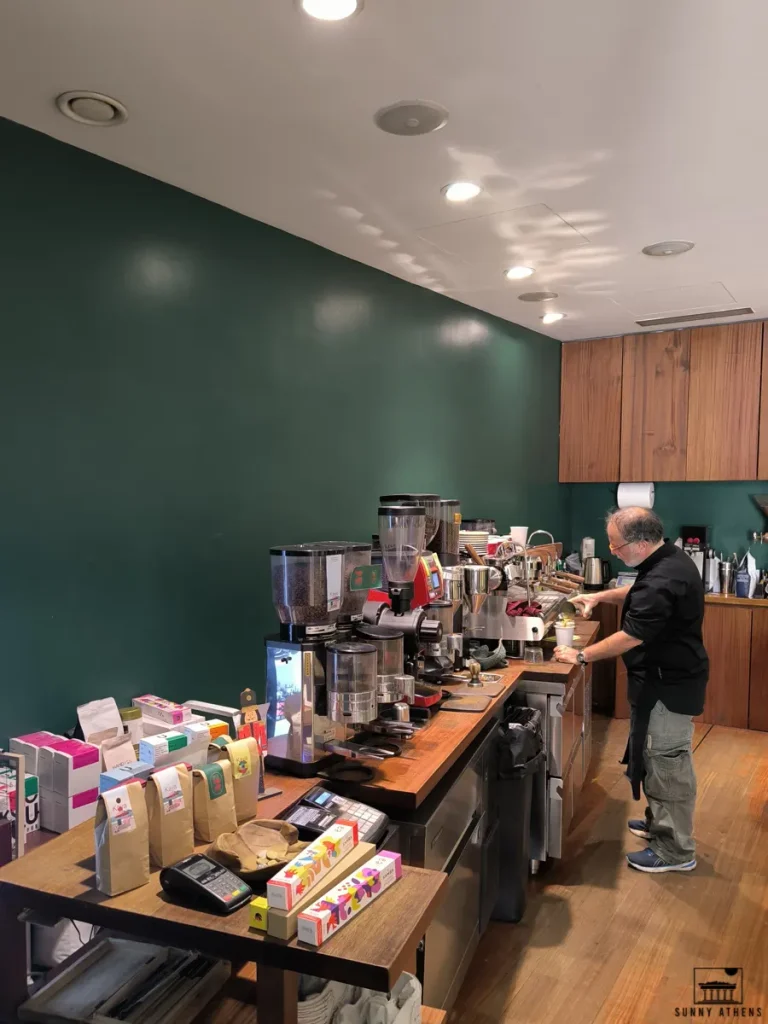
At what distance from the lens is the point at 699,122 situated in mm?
2053

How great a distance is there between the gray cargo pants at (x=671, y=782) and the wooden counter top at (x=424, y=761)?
0.80 m

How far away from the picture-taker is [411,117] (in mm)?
2008

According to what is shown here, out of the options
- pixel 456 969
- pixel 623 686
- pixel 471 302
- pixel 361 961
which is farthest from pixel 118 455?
pixel 623 686

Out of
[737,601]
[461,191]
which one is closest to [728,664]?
[737,601]

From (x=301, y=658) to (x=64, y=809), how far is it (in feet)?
2.21

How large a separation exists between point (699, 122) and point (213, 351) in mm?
1659

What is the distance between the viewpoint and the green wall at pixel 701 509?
5.44 meters

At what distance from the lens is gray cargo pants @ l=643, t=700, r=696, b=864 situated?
3.25 meters

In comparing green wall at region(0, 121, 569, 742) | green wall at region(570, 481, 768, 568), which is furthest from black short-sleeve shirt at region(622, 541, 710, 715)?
green wall at region(570, 481, 768, 568)

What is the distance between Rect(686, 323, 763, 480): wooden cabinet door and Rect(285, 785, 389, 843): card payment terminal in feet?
14.2

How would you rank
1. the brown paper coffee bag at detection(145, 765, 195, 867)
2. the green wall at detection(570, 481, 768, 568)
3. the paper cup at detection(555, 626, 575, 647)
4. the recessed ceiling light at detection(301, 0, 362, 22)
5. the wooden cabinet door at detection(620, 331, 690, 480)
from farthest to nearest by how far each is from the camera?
1. the green wall at detection(570, 481, 768, 568)
2. the wooden cabinet door at detection(620, 331, 690, 480)
3. the paper cup at detection(555, 626, 575, 647)
4. the recessed ceiling light at detection(301, 0, 362, 22)
5. the brown paper coffee bag at detection(145, 765, 195, 867)

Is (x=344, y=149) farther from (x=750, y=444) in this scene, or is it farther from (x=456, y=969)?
(x=750, y=444)

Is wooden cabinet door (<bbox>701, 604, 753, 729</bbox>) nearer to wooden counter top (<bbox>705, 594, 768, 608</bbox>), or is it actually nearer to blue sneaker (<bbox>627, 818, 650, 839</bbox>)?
wooden counter top (<bbox>705, 594, 768, 608</bbox>)

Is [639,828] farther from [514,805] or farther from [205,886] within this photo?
[205,886]
